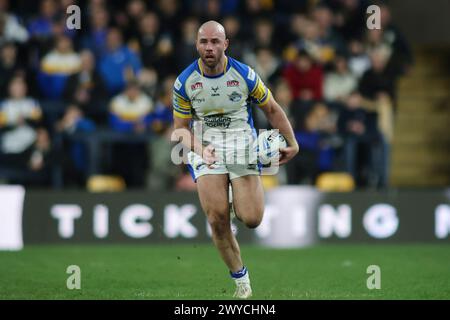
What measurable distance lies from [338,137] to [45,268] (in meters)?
5.26

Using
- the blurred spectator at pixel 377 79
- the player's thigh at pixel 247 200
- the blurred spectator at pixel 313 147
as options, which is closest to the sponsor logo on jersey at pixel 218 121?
the player's thigh at pixel 247 200

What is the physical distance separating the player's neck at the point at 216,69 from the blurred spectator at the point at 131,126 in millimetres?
6076

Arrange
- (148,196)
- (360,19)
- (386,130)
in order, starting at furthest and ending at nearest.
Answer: (360,19) → (386,130) → (148,196)

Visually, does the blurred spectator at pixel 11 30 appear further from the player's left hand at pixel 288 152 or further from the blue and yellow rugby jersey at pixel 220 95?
the player's left hand at pixel 288 152

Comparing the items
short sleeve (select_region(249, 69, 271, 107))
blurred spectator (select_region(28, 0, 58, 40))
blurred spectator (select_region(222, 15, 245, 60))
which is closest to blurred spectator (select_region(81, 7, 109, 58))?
blurred spectator (select_region(28, 0, 58, 40))

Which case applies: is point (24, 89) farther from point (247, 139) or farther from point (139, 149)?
point (247, 139)

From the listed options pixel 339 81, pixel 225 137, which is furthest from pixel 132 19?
pixel 225 137

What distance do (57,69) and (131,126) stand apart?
5.01 feet

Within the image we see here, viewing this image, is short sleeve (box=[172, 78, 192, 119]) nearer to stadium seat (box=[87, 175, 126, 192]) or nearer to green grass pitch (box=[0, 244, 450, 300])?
green grass pitch (box=[0, 244, 450, 300])

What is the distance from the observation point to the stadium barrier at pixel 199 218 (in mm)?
14695

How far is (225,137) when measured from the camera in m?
9.67

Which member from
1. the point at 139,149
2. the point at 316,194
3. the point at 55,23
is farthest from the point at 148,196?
the point at 55,23

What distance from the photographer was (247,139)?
31.8 feet

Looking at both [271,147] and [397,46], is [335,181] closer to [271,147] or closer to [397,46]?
[397,46]
